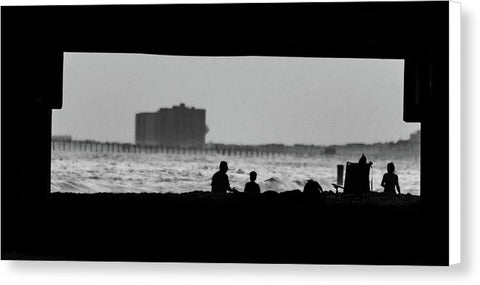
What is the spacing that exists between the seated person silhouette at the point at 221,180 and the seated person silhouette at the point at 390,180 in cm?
86

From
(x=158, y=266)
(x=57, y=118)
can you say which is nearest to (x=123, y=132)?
(x=57, y=118)

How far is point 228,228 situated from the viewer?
15.1ft

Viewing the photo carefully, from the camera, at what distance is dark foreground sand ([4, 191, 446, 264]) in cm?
455

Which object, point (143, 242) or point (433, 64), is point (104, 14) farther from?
point (433, 64)

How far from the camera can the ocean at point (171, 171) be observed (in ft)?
15.2
